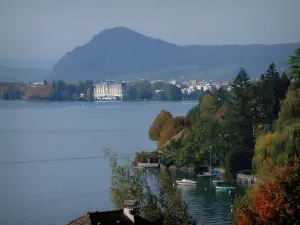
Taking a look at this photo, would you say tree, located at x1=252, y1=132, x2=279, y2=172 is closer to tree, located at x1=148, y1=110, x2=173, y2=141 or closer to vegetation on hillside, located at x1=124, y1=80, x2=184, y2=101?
tree, located at x1=148, y1=110, x2=173, y2=141

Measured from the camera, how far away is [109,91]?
120 m

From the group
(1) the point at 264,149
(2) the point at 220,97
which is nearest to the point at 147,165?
(1) the point at 264,149

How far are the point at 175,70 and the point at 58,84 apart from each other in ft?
269

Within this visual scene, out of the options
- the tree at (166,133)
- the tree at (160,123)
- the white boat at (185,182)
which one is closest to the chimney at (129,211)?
the white boat at (185,182)

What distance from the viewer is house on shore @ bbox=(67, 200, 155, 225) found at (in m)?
9.80

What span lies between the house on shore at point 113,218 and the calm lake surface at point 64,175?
21.5 feet

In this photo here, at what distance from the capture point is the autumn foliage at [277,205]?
33.4 ft

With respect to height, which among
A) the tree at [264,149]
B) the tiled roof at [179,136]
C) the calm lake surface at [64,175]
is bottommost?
the calm lake surface at [64,175]

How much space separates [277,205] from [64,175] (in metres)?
15.6

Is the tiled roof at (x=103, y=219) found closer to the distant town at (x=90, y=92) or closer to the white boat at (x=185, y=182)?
the white boat at (x=185, y=182)

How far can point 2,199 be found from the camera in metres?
21.0

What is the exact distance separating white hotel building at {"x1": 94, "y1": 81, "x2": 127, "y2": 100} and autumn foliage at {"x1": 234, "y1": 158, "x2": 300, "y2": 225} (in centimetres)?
10636

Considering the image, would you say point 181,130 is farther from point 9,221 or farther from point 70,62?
point 70,62

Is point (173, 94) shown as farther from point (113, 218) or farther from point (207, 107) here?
point (113, 218)
